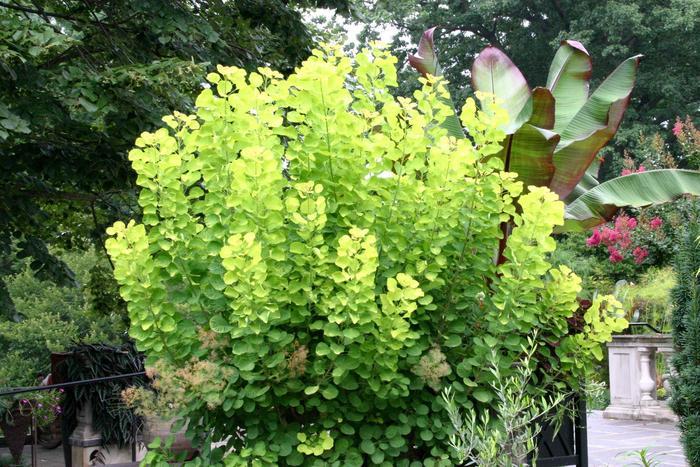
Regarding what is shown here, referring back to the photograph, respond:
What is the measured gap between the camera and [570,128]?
5301 millimetres

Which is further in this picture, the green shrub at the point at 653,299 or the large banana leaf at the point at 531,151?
the green shrub at the point at 653,299

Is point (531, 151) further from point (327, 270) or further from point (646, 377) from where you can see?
point (646, 377)

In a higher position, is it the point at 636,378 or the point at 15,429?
the point at 636,378

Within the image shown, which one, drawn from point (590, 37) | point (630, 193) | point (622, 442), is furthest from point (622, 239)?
point (590, 37)

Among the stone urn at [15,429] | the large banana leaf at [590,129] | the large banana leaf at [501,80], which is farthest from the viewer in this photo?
the stone urn at [15,429]

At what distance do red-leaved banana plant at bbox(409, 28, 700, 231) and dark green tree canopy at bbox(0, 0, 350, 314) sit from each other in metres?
1.80

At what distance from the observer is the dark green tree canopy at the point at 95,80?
206 inches

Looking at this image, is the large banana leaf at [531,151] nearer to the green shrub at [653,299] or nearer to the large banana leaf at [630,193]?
the large banana leaf at [630,193]

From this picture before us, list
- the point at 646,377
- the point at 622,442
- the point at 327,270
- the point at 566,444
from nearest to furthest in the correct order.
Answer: the point at 327,270 < the point at 566,444 < the point at 622,442 < the point at 646,377

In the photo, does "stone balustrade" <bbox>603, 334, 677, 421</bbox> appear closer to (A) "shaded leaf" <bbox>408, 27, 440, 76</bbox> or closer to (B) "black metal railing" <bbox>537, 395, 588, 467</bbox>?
(A) "shaded leaf" <bbox>408, 27, 440, 76</bbox>

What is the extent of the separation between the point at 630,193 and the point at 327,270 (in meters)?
3.46

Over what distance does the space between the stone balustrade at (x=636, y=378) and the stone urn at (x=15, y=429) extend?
26.6 feet

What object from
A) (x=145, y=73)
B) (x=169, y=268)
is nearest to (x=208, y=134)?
(x=169, y=268)

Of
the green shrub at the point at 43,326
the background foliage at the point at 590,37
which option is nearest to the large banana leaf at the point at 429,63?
the green shrub at the point at 43,326
